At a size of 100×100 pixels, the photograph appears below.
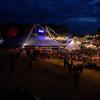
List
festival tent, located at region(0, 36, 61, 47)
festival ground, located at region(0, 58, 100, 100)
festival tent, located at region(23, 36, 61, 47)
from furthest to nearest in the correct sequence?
festival tent, located at region(23, 36, 61, 47) < festival tent, located at region(0, 36, 61, 47) < festival ground, located at region(0, 58, 100, 100)

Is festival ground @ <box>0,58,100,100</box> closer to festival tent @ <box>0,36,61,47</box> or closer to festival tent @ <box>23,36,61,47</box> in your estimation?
festival tent @ <box>0,36,61,47</box>

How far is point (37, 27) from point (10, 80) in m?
28.8

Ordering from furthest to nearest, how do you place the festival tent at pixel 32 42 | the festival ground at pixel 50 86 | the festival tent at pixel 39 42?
the festival tent at pixel 39 42
the festival tent at pixel 32 42
the festival ground at pixel 50 86

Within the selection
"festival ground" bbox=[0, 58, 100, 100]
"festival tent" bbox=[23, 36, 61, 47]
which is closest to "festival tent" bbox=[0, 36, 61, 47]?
"festival tent" bbox=[23, 36, 61, 47]

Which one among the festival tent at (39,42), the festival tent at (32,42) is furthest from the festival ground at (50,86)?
the festival tent at (39,42)

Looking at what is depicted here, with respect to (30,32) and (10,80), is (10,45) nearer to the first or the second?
(30,32)

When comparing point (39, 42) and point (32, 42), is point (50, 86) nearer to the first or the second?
point (32, 42)

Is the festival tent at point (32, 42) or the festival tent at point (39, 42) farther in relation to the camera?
the festival tent at point (39, 42)

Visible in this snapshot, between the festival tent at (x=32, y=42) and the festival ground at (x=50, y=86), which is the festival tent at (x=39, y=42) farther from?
the festival ground at (x=50, y=86)

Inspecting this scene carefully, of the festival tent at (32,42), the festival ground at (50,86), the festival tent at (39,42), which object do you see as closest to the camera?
the festival ground at (50,86)

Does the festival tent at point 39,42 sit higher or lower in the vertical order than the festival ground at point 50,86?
higher

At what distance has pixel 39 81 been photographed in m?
25.4

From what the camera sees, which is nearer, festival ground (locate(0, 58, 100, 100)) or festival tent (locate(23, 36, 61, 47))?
festival ground (locate(0, 58, 100, 100))

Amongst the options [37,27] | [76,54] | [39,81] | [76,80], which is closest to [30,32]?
[37,27]
